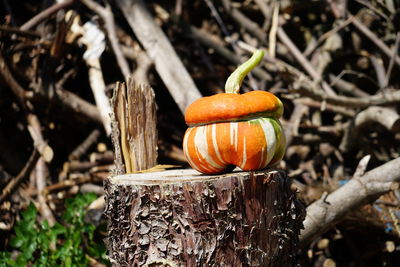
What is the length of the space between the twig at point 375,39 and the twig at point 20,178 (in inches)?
113

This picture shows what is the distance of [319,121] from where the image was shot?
4.17m

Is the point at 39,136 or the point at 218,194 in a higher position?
the point at 39,136

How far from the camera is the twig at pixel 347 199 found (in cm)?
265

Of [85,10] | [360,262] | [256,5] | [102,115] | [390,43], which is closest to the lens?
[360,262]

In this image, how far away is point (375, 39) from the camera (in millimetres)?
3945

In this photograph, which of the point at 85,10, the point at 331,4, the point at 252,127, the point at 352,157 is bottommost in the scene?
the point at 352,157

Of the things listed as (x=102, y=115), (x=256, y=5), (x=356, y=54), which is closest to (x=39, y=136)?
(x=102, y=115)

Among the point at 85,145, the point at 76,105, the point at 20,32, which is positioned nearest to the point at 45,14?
the point at 20,32

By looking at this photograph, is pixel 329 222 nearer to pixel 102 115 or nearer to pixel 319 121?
pixel 319 121

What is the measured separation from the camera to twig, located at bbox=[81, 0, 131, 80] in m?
3.86

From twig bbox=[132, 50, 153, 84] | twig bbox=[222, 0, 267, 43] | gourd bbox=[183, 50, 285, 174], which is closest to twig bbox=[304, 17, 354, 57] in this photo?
twig bbox=[222, 0, 267, 43]

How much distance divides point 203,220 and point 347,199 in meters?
1.19

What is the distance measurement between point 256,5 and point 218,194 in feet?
11.0

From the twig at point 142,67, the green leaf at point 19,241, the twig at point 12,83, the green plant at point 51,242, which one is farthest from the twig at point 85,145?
the green leaf at point 19,241
